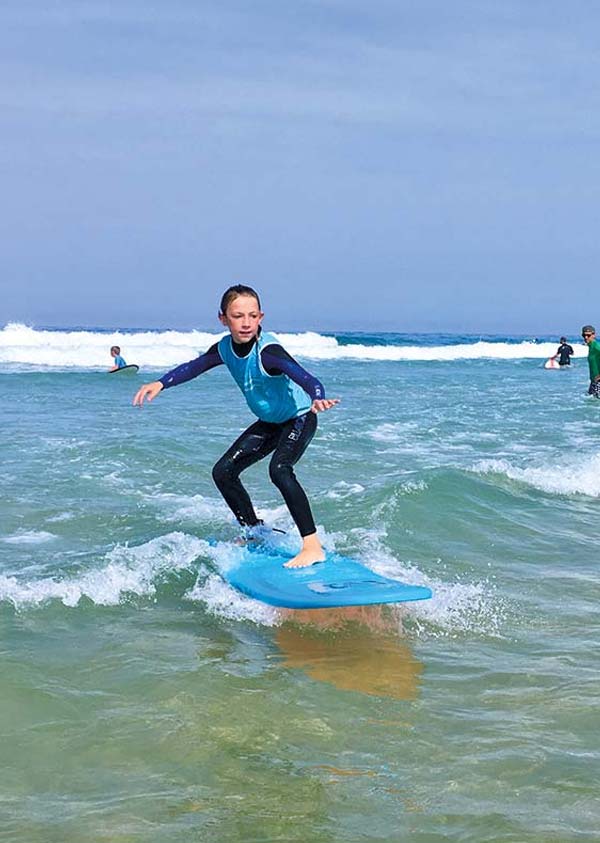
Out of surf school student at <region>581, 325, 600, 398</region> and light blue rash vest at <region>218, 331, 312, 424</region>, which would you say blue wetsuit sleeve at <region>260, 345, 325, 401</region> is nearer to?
light blue rash vest at <region>218, 331, 312, 424</region>

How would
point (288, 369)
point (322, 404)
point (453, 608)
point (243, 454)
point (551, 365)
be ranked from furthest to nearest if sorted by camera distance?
1. point (551, 365)
2. point (243, 454)
3. point (288, 369)
4. point (453, 608)
5. point (322, 404)

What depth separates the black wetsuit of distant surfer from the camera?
19.4ft

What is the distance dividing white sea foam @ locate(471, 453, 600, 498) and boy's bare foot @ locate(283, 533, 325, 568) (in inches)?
171

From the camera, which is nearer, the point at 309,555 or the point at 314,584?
the point at 314,584

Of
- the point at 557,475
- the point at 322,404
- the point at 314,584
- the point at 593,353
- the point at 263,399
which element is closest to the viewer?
the point at 322,404

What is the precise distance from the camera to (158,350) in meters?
41.2

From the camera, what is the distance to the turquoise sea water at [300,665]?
3.20 m

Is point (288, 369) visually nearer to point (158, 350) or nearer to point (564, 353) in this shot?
point (564, 353)

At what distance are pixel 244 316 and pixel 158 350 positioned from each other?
3591cm

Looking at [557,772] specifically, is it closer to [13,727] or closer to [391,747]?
[391,747]

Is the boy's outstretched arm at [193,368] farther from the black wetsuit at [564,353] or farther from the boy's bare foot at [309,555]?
the black wetsuit at [564,353]

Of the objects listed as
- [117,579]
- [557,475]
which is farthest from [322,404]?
[557,475]

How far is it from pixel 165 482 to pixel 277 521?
2.13 m

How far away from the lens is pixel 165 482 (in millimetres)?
10008
